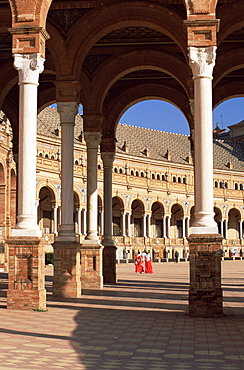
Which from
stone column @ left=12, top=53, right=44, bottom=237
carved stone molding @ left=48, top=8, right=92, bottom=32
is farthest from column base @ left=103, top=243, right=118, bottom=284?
stone column @ left=12, top=53, right=44, bottom=237

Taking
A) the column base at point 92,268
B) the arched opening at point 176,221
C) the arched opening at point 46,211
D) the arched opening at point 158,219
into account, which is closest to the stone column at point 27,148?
the column base at point 92,268

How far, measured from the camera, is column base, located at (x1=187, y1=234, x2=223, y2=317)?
12.5m

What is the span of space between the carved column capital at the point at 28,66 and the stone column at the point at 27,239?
0.02 m

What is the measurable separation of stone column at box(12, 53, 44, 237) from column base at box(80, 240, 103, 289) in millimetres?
6507

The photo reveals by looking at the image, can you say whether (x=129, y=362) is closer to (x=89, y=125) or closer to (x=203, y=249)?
(x=203, y=249)

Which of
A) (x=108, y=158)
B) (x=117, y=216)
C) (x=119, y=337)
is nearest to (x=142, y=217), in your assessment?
(x=117, y=216)

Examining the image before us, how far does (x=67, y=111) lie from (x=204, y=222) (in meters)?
6.20

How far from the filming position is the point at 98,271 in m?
19.7

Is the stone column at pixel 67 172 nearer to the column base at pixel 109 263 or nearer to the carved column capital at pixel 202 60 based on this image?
the carved column capital at pixel 202 60

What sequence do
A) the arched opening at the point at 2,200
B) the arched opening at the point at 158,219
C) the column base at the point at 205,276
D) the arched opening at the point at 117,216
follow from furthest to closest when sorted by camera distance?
the arched opening at the point at 158,219 → the arched opening at the point at 117,216 → the arched opening at the point at 2,200 → the column base at the point at 205,276

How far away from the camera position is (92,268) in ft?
64.7

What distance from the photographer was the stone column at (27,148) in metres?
13.3

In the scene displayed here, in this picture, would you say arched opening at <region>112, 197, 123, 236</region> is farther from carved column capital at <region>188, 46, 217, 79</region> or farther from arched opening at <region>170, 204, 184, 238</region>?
carved column capital at <region>188, 46, 217, 79</region>

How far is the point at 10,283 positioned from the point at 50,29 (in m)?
7.37
